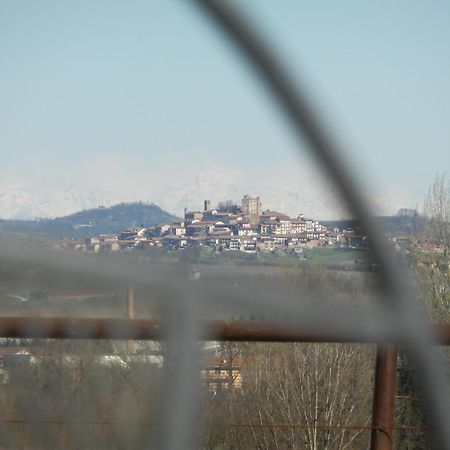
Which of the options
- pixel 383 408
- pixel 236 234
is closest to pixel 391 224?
pixel 236 234

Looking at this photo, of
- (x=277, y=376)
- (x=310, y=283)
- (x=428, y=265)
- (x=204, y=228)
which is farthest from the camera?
(x=277, y=376)

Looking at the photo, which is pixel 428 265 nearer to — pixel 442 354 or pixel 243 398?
pixel 442 354

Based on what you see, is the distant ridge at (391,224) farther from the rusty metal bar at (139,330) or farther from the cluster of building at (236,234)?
the rusty metal bar at (139,330)

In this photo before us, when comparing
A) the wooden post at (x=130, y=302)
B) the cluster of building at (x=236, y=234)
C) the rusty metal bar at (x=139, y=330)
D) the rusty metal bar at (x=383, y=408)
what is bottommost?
the rusty metal bar at (x=383, y=408)

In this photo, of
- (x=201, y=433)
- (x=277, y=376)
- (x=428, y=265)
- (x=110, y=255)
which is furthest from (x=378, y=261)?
(x=277, y=376)

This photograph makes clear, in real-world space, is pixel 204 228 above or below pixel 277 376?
above

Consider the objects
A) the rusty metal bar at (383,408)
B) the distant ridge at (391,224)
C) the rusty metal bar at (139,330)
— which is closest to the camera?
the distant ridge at (391,224)

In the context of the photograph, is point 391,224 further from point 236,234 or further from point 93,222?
point 93,222

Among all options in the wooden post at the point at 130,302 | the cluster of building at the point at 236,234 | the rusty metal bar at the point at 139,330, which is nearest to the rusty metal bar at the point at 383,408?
the rusty metal bar at the point at 139,330
